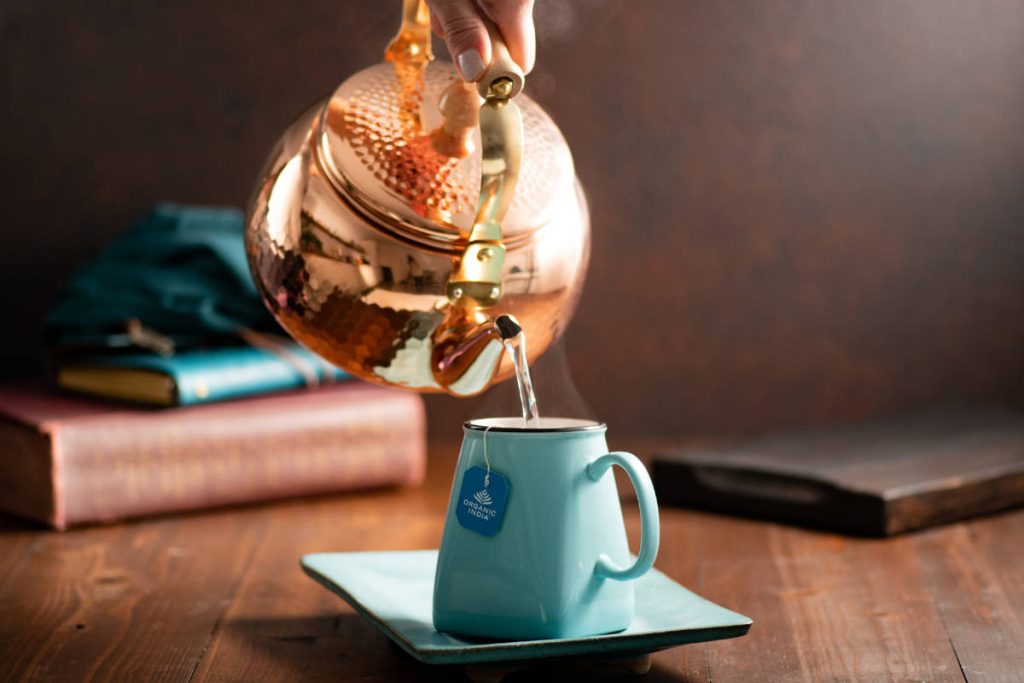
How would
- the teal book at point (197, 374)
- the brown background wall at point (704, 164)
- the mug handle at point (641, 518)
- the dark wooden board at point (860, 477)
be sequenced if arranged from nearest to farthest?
the mug handle at point (641, 518) → the dark wooden board at point (860, 477) → the teal book at point (197, 374) → the brown background wall at point (704, 164)

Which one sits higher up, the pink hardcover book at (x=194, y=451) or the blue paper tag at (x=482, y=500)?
the blue paper tag at (x=482, y=500)

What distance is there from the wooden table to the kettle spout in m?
0.16

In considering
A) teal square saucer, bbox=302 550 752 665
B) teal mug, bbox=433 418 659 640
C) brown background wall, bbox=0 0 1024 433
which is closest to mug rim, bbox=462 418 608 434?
teal mug, bbox=433 418 659 640

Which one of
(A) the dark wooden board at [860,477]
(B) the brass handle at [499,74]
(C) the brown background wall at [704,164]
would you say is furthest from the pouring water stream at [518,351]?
(C) the brown background wall at [704,164]

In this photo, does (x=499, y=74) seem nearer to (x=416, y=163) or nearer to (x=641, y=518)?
(x=416, y=163)

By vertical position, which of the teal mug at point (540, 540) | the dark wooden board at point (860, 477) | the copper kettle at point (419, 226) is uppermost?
the copper kettle at point (419, 226)

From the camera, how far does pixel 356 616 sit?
0.78m

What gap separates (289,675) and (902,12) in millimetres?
1095

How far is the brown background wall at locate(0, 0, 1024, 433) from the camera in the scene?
1.40m

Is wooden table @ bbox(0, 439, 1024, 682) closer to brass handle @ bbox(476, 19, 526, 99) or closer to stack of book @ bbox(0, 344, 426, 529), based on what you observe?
stack of book @ bbox(0, 344, 426, 529)

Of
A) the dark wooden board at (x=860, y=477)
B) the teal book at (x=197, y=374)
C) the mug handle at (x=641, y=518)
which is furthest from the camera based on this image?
the teal book at (x=197, y=374)

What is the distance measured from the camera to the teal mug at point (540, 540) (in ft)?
1.97

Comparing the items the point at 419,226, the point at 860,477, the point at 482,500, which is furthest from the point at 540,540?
the point at 860,477

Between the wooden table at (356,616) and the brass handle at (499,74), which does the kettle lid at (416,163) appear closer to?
the brass handle at (499,74)
